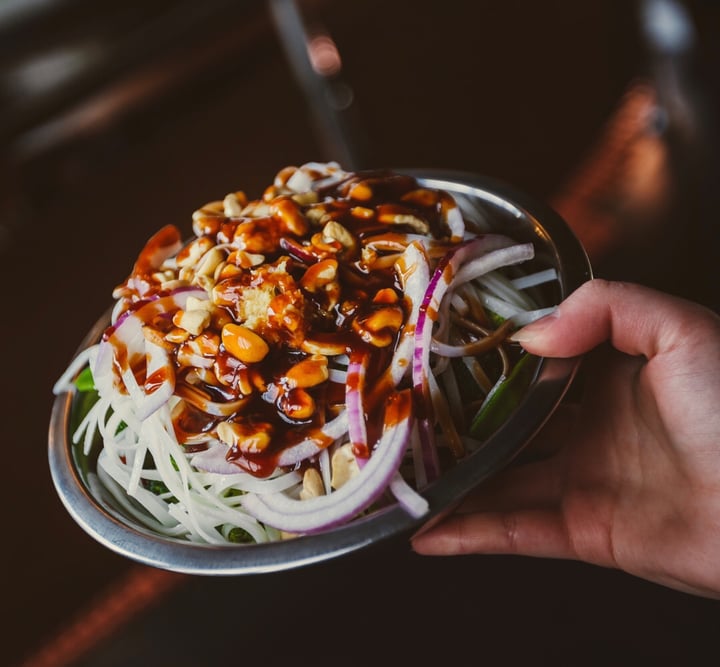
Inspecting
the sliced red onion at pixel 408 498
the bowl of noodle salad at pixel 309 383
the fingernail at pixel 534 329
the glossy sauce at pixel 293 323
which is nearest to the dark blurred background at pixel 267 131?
the bowl of noodle salad at pixel 309 383

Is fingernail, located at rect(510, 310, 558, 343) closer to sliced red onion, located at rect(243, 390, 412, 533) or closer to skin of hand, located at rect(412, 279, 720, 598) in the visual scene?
skin of hand, located at rect(412, 279, 720, 598)

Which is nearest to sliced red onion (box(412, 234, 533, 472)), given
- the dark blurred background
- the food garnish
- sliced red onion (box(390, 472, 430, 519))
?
the food garnish

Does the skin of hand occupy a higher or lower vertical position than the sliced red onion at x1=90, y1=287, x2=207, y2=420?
lower

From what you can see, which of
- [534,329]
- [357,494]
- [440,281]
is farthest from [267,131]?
[357,494]

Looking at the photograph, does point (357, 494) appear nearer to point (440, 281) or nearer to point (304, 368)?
point (304, 368)

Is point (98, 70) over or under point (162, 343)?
over

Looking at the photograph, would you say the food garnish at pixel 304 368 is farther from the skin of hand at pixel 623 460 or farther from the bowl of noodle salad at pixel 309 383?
the skin of hand at pixel 623 460

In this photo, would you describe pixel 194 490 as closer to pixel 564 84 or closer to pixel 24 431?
pixel 24 431

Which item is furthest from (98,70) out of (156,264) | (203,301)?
(203,301)
